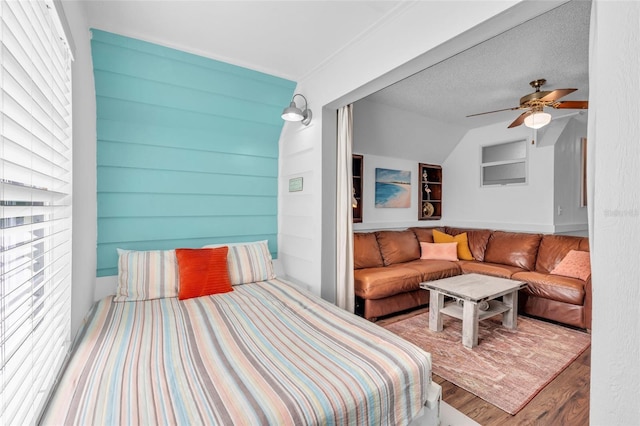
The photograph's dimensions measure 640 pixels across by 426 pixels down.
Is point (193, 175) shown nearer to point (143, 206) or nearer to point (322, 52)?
point (143, 206)

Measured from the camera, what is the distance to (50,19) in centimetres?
117

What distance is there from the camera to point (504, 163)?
14.7ft

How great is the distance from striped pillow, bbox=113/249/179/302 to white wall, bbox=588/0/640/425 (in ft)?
8.03

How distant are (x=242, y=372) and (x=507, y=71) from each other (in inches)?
128

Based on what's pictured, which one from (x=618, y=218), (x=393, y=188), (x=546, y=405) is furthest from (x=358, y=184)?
(x=618, y=218)

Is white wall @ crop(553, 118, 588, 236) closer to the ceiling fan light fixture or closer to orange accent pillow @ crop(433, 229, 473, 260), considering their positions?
orange accent pillow @ crop(433, 229, 473, 260)

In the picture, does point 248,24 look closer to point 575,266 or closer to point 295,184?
point 295,184

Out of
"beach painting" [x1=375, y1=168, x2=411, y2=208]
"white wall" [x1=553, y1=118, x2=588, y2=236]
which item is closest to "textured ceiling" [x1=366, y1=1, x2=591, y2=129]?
"white wall" [x1=553, y1=118, x2=588, y2=236]

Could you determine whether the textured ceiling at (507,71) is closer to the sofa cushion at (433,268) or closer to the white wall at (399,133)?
the white wall at (399,133)

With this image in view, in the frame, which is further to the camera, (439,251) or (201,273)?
(439,251)

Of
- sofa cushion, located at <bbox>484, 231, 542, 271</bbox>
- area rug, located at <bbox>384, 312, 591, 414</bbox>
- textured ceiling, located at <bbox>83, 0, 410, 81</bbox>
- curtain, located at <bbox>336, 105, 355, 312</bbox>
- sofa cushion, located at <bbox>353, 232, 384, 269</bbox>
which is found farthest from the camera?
sofa cushion, located at <bbox>484, 231, 542, 271</bbox>

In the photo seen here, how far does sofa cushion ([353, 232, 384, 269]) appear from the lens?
3.69 metres

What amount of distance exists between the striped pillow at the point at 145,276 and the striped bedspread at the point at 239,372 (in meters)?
0.30

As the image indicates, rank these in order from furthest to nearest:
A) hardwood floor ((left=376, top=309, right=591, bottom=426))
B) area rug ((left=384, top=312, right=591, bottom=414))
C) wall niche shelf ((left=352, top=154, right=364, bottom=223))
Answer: wall niche shelf ((left=352, top=154, right=364, bottom=223)), area rug ((left=384, top=312, right=591, bottom=414)), hardwood floor ((left=376, top=309, right=591, bottom=426))
